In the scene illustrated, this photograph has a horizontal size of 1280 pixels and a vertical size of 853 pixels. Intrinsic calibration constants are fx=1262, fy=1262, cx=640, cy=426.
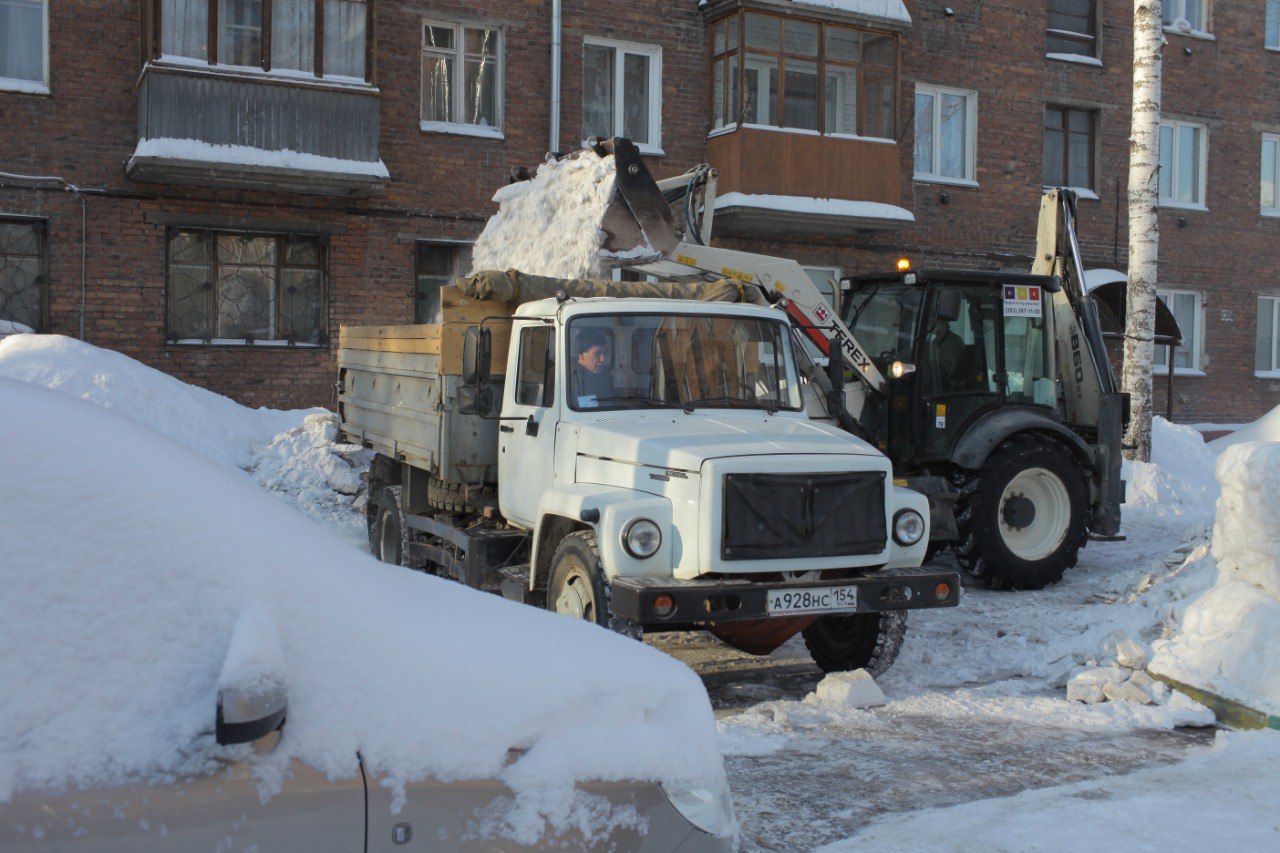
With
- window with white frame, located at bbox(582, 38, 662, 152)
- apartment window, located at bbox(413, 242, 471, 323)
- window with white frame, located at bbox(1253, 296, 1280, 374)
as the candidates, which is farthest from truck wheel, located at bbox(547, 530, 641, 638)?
window with white frame, located at bbox(1253, 296, 1280, 374)

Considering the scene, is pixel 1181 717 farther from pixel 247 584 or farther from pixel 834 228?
pixel 834 228

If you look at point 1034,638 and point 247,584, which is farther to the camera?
point 1034,638

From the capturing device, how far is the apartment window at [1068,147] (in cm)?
2150

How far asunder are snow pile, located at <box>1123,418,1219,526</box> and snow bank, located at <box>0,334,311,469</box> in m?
9.24

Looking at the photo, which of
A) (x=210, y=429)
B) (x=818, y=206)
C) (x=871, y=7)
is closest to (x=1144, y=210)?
(x=818, y=206)

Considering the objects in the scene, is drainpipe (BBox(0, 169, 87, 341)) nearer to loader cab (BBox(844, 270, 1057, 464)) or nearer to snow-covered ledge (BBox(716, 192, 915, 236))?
snow-covered ledge (BBox(716, 192, 915, 236))

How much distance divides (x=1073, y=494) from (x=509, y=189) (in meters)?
5.28

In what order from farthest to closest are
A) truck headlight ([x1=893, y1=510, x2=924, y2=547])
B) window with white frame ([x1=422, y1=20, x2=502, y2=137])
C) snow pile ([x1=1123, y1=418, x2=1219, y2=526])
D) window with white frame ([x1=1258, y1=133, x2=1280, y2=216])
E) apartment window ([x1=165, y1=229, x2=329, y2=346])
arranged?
window with white frame ([x1=1258, y1=133, x2=1280, y2=216]) < window with white frame ([x1=422, y1=20, x2=502, y2=137]) < apartment window ([x1=165, y1=229, x2=329, y2=346]) < snow pile ([x1=1123, y1=418, x2=1219, y2=526]) < truck headlight ([x1=893, y1=510, x2=924, y2=547])

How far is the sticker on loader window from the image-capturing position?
10.4 meters

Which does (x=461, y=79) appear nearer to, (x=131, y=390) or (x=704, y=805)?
(x=131, y=390)

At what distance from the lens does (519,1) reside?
56.6 feet

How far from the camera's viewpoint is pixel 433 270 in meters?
17.2

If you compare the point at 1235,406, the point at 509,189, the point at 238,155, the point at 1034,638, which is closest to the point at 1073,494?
the point at 1034,638

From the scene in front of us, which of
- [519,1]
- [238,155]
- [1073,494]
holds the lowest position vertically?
[1073,494]
